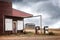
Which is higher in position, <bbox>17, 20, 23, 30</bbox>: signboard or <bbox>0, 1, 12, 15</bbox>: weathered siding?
<bbox>0, 1, 12, 15</bbox>: weathered siding

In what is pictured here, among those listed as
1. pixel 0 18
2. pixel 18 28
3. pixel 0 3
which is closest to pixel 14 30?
pixel 18 28

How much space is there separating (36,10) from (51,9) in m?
0.51

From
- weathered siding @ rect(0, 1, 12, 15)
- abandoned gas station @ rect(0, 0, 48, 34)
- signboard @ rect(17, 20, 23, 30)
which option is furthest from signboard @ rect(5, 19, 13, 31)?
signboard @ rect(17, 20, 23, 30)

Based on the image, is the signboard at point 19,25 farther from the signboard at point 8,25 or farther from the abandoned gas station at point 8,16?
the signboard at point 8,25

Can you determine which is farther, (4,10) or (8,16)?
(8,16)

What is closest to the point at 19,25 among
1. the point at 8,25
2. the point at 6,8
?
the point at 8,25

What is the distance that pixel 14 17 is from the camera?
29.3 feet

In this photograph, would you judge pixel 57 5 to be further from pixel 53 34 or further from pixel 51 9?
pixel 53 34

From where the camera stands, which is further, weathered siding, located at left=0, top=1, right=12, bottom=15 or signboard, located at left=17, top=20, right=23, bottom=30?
signboard, located at left=17, top=20, right=23, bottom=30

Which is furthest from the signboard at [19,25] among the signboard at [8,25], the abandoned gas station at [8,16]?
the signboard at [8,25]

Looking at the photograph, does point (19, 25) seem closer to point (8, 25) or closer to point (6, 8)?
point (8, 25)

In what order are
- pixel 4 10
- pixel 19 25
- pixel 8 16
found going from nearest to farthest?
pixel 4 10 < pixel 8 16 < pixel 19 25

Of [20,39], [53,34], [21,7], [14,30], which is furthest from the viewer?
[14,30]

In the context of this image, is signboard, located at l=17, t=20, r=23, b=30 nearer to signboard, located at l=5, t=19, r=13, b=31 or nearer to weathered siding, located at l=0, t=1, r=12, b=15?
signboard, located at l=5, t=19, r=13, b=31
